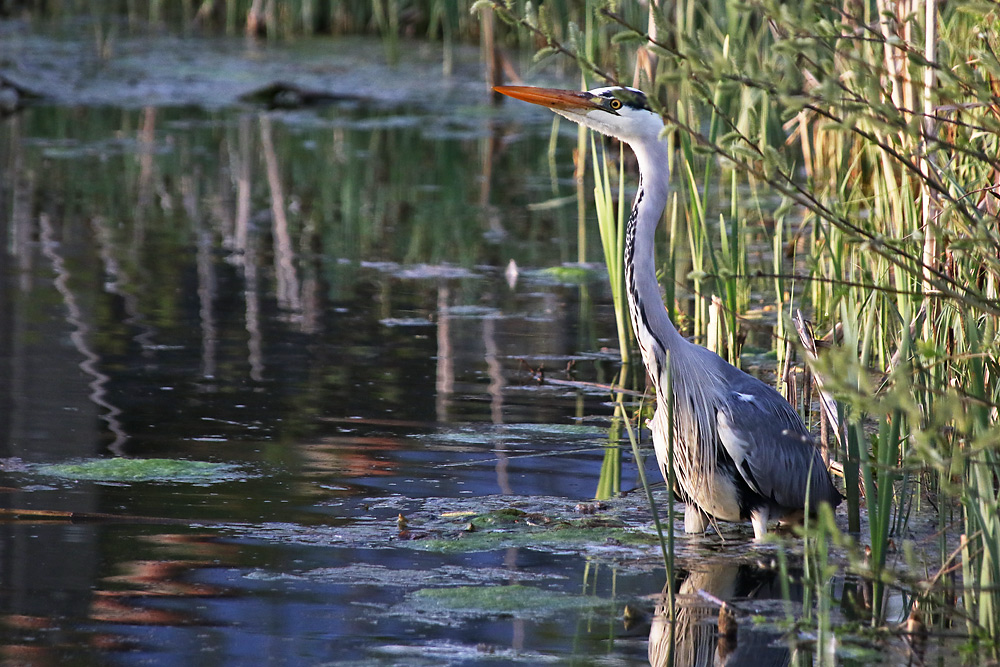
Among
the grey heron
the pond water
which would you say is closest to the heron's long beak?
the grey heron

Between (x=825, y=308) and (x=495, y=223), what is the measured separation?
3.90m

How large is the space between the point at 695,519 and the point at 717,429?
30 centimetres

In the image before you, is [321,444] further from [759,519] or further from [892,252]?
[892,252]

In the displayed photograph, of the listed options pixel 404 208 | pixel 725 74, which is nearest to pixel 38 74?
pixel 404 208

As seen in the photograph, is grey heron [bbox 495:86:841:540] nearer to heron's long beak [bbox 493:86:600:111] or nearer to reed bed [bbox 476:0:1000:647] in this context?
reed bed [bbox 476:0:1000:647]

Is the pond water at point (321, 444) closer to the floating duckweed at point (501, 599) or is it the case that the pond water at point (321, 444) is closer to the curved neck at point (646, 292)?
the floating duckweed at point (501, 599)

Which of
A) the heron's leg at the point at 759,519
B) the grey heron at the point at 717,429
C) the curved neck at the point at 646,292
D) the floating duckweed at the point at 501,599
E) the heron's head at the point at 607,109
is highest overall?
the heron's head at the point at 607,109

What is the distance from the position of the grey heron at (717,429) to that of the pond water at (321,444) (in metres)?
0.15

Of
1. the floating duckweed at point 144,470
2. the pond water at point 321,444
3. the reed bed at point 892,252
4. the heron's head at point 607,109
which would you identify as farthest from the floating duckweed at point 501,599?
the heron's head at point 607,109

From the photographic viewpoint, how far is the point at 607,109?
4379mm

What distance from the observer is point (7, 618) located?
3.16m

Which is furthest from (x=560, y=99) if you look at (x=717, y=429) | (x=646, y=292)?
(x=717, y=429)

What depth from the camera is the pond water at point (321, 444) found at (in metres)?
3.22

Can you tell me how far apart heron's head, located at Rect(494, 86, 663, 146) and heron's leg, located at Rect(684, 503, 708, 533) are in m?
1.08
